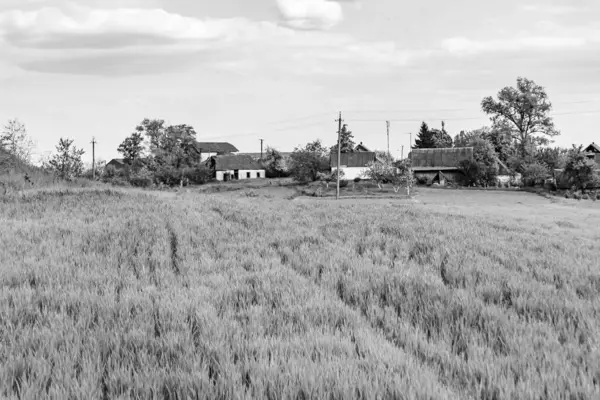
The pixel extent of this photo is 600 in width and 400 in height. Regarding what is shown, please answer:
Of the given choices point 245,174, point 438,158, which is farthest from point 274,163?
point 438,158

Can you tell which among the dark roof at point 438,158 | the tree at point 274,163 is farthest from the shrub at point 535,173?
the tree at point 274,163

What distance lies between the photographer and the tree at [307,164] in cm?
8338

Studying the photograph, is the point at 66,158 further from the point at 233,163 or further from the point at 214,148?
the point at 214,148

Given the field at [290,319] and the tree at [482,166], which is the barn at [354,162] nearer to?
the tree at [482,166]

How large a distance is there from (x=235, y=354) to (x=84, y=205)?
14659mm

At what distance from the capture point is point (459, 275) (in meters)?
7.75

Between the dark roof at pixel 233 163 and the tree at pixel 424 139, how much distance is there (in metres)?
39.6

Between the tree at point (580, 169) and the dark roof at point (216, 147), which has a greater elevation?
the dark roof at point (216, 147)

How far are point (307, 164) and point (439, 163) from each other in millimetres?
25887

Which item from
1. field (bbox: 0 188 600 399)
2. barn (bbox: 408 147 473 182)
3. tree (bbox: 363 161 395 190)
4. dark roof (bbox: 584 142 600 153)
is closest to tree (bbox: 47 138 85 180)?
field (bbox: 0 188 600 399)

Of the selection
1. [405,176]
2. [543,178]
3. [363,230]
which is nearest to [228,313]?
[363,230]

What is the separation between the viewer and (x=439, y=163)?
89.0 metres

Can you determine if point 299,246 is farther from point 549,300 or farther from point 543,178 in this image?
point 543,178

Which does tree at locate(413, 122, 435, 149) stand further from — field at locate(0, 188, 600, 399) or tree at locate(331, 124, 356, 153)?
field at locate(0, 188, 600, 399)
